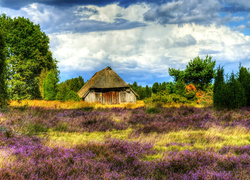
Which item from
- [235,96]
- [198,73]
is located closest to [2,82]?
[235,96]

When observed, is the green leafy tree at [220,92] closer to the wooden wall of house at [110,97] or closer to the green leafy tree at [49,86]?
the wooden wall of house at [110,97]

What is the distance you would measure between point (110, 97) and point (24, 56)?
15665mm

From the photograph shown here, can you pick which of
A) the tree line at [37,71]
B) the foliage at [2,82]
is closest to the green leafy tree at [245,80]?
the tree line at [37,71]

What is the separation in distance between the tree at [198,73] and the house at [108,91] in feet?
24.9

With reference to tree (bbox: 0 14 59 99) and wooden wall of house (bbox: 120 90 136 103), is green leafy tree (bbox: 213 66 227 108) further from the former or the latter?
tree (bbox: 0 14 59 99)

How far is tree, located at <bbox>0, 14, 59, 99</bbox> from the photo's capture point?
33.3m

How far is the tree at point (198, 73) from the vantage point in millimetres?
32031

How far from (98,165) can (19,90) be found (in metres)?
33.5

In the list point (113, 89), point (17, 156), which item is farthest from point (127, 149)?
point (113, 89)

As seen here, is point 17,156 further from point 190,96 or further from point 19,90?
point 19,90

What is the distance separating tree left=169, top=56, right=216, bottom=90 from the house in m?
7.58

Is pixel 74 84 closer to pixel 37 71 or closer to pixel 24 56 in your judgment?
pixel 37 71

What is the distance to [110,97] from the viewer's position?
3378 centimetres

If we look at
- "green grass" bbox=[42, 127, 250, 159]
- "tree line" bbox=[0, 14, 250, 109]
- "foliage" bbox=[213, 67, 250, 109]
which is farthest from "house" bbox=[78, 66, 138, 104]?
"green grass" bbox=[42, 127, 250, 159]
